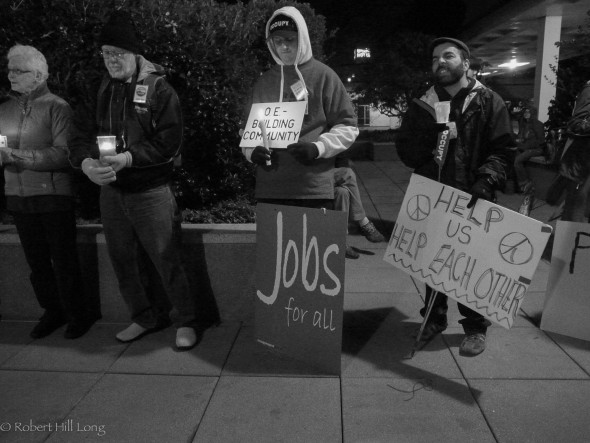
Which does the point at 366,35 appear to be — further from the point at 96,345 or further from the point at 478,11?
the point at 96,345

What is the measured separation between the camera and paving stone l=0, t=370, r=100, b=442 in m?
2.79

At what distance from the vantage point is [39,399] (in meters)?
3.09

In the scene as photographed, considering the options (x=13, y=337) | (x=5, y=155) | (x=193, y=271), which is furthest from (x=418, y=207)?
(x=13, y=337)

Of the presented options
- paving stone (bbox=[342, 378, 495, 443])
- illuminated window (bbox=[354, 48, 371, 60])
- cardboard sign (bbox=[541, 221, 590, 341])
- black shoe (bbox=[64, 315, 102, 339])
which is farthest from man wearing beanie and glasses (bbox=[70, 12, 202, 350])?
illuminated window (bbox=[354, 48, 371, 60])

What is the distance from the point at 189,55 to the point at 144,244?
186cm

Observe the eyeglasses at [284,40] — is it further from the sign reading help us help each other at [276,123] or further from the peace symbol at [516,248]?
the peace symbol at [516,248]

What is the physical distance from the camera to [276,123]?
3.09 meters

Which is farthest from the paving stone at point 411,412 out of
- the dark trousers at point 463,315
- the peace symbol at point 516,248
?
the peace symbol at point 516,248

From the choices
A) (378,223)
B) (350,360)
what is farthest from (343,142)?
(378,223)

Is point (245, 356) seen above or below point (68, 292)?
below

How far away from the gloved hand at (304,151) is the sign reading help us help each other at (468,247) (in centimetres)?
70

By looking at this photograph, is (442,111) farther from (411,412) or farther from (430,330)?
(411,412)

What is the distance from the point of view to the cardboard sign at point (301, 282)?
10.1 ft

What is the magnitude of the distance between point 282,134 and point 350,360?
1.48m
